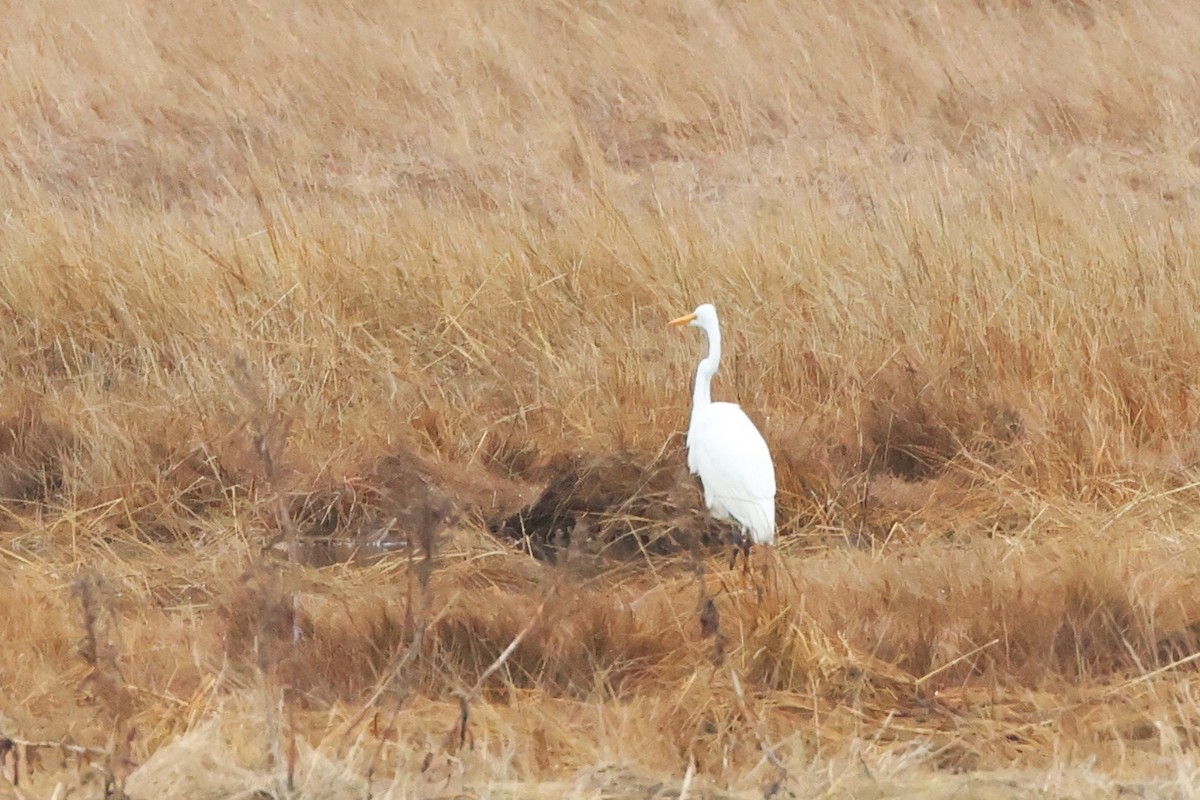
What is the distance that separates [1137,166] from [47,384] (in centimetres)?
457

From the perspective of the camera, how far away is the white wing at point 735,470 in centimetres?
335

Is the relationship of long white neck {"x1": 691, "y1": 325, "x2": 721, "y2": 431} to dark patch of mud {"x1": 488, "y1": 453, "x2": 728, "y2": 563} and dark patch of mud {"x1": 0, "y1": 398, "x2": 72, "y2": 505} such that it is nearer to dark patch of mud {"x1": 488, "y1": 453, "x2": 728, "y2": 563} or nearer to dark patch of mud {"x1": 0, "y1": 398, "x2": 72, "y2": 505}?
dark patch of mud {"x1": 488, "y1": 453, "x2": 728, "y2": 563}

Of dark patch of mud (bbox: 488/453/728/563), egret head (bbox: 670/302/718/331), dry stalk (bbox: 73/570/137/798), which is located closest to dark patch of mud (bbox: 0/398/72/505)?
dark patch of mud (bbox: 488/453/728/563)

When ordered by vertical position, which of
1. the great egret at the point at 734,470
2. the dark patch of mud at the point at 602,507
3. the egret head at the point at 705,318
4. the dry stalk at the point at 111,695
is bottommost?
the dark patch of mud at the point at 602,507

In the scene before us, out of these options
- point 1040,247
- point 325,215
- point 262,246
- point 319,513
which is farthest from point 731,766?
point 325,215

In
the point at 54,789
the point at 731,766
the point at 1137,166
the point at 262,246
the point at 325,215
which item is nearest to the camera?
the point at 54,789

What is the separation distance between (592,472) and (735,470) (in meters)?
0.45

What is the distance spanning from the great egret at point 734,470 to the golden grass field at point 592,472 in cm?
11

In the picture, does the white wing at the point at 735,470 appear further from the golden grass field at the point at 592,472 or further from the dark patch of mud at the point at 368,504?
the dark patch of mud at the point at 368,504

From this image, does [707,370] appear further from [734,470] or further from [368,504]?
[368,504]

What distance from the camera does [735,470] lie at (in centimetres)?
339

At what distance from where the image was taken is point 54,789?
6.89 feet

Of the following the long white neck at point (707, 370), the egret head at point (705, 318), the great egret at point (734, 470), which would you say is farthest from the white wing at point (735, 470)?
the egret head at point (705, 318)

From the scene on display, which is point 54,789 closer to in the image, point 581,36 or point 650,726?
point 650,726
